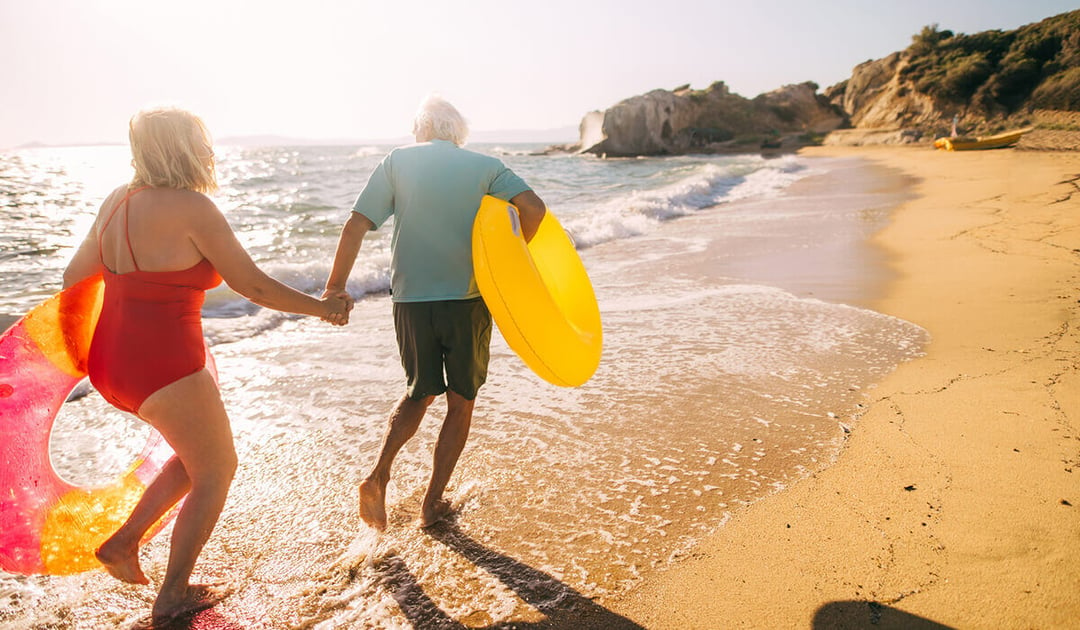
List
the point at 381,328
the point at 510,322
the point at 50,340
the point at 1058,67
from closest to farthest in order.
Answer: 1. the point at 50,340
2. the point at 510,322
3. the point at 381,328
4. the point at 1058,67

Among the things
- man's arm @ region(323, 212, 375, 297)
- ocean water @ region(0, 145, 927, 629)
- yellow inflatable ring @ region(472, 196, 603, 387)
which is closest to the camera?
ocean water @ region(0, 145, 927, 629)

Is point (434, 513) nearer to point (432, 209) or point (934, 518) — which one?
point (432, 209)

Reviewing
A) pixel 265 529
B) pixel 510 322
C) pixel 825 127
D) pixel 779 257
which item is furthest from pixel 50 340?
pixel 825 127

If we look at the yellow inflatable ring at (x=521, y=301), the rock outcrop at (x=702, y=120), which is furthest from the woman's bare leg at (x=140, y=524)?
the rock outcrop at (x=702, y=120)

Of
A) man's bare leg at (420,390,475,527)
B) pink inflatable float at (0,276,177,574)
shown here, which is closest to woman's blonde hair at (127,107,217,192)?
pink inflatable float at (0,276,177,574)

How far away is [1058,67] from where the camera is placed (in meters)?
34.5

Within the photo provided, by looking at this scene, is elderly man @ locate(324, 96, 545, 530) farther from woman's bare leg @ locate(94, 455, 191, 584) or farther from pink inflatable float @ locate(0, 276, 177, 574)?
pink inflatable float @ locate(0, 276, 177, 574)

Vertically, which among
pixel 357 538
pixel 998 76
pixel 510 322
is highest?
pixel 998 76

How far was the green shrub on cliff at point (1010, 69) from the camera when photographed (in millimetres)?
33406

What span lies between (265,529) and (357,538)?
41cm

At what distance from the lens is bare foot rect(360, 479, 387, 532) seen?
2461mm

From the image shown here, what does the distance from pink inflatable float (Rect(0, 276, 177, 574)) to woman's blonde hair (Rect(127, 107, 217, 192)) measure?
1.67 feet

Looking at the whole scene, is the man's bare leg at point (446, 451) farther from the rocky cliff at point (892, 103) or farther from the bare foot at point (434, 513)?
the rocky cliff at point (892, 103)

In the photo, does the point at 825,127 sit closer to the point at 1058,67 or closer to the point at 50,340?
the point at 1058,67
